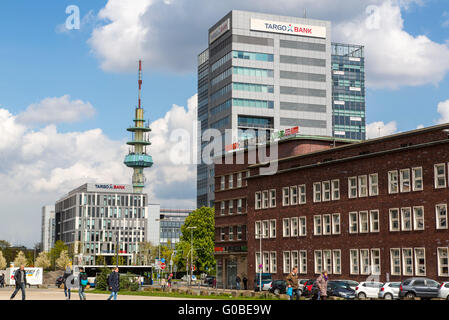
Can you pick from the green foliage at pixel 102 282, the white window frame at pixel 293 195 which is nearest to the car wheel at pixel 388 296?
the white window frame at pixel 293 195

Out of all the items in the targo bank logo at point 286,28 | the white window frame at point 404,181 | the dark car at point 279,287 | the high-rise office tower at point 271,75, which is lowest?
the dark car at point 279,287

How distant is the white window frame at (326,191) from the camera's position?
7000cm

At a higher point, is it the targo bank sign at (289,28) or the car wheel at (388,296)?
the targo bank sign at (289,28)

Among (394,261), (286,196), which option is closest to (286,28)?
(286,196)

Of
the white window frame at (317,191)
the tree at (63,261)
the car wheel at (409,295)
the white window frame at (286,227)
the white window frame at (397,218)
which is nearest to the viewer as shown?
the car wheel at (409,295)

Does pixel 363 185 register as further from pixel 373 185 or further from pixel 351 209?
pixel 351 209

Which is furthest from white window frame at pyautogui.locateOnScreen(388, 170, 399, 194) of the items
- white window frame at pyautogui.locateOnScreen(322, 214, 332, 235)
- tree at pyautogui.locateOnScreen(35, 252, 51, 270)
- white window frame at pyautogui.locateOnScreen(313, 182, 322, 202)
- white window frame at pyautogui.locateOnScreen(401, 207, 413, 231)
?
tree at pyautogui.locateOnScreen(35, 252, 51, 270)

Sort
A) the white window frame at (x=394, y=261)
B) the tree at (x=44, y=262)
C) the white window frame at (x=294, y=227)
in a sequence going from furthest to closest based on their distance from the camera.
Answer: the tree at (x=44, y=262) < the white window frame at (x=294, y=227) < the white window frame at (x=394, y=261)

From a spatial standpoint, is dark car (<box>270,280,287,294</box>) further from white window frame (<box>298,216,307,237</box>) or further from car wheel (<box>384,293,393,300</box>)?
car wheel (<box>384,293,393,300</box>)

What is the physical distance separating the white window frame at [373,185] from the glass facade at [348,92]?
114 m

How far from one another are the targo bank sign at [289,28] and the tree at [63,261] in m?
78.2

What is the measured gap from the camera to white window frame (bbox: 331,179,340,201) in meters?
68.6

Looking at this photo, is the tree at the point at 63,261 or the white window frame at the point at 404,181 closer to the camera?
the white window frame at the point at 404,181

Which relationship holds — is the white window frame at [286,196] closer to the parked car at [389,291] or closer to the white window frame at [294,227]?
the white window frame at [294,227]
